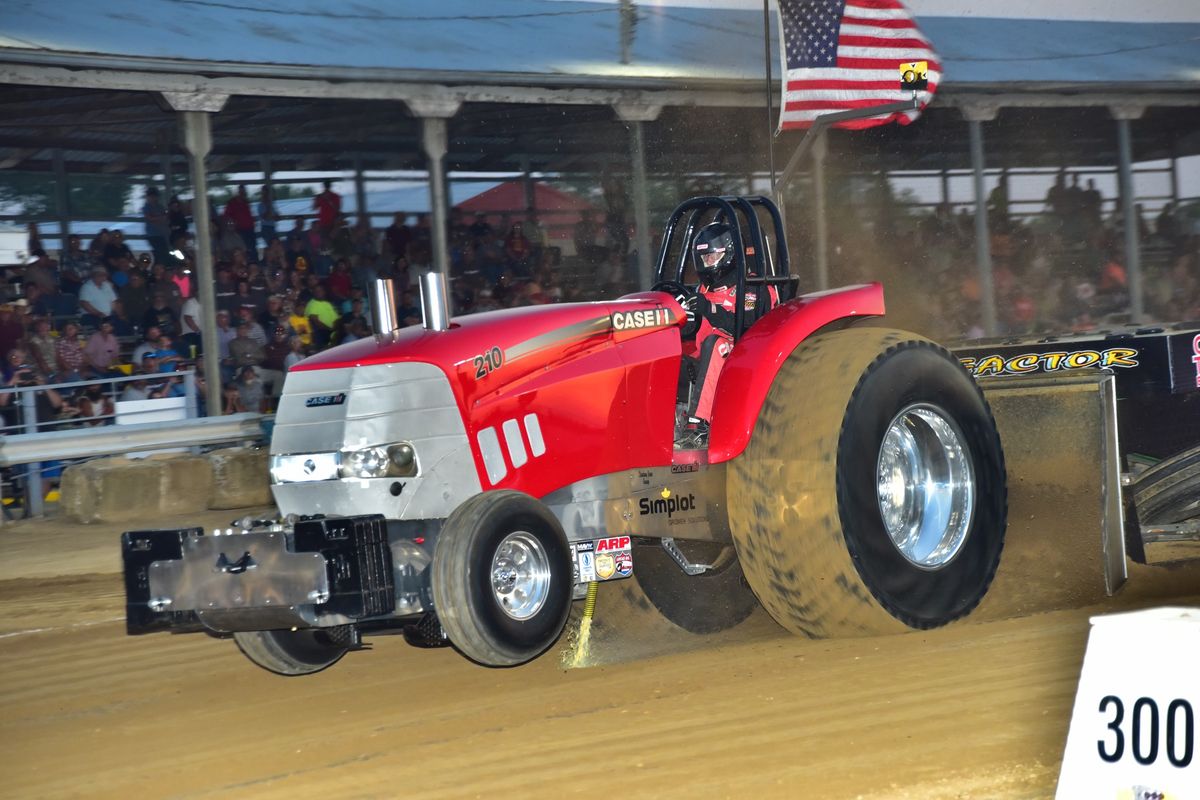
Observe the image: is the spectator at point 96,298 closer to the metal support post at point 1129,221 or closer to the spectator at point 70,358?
the spectator at point 70,358

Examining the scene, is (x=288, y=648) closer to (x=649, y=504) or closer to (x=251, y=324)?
(x=649, y=504)

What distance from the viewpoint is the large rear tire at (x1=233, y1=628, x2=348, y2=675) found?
5406 mm

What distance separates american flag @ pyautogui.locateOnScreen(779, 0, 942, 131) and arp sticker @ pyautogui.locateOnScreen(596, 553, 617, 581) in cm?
971

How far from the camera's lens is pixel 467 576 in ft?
15.2

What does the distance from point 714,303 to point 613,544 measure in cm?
121

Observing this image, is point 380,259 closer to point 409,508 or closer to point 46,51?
point 46,51

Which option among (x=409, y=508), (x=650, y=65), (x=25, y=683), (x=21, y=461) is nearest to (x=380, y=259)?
(x=650, y=65)

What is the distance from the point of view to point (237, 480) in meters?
11.3

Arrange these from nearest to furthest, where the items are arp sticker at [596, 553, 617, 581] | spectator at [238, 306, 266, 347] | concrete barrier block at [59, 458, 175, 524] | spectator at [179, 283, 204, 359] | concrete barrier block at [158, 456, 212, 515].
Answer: arp sticker at [596, 553, 617, 581], concrete barrier block at [59, 458, 175, 524], concrete barrier block at [158, 456, 212, 515], spectator at [238, 306, 266, 347], spectator at [179, 283, 204, 359]

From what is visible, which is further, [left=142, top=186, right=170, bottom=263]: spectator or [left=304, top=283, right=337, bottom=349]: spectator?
[left=142, top=186, right=170, bottom=263]: spectator

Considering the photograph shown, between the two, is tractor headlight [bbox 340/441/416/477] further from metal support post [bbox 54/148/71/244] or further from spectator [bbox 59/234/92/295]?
metal support post [bbox 54/148/71/244]

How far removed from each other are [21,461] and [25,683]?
16.7ft

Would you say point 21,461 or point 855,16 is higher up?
point 855,16

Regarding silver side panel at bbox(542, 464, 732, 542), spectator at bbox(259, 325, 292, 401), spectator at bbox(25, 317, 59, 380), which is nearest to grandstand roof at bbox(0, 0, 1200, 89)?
spectator at bbox(25, 317, 59, 380)
